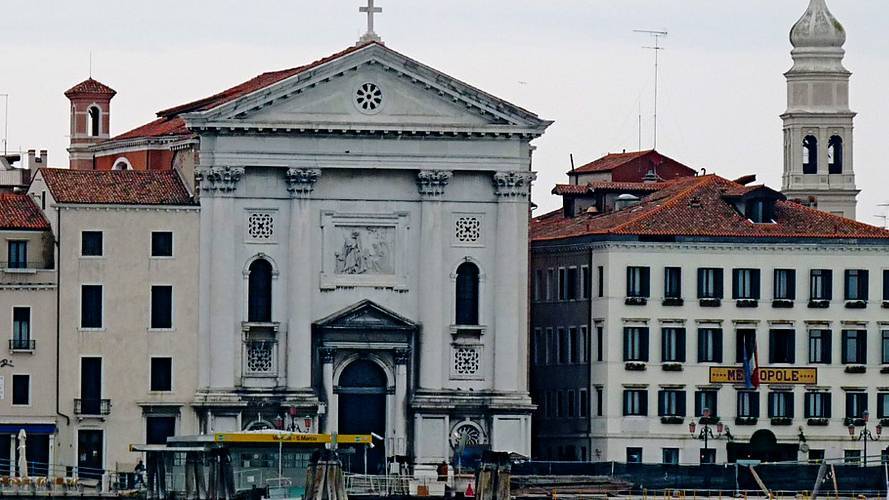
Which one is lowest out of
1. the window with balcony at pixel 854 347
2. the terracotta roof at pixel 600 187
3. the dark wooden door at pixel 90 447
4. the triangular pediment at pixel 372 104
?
the dark wooden door at pixel 90 447

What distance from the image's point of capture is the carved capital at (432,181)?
120 meters

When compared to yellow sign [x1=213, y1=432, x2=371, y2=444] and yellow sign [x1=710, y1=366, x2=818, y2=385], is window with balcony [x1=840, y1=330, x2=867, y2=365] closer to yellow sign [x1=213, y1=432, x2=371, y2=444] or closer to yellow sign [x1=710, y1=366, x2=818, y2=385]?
yellow sign [x1=710, y1=366, x2=818, y2=385]

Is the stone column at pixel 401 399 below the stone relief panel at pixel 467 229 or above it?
below

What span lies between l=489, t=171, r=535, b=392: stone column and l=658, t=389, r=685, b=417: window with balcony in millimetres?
4648

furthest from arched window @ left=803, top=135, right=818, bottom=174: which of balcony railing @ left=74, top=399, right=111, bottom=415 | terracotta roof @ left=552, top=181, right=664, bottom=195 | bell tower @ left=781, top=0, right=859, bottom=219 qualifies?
balcony railing @ left=74, top=399, right=111, bottom=415

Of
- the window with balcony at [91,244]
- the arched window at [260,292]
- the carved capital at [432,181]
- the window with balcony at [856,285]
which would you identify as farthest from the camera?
the window with balcony at [856,285]

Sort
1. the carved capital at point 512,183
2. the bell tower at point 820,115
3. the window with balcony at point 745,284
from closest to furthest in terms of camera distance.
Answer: the carved capital at point 512,183, the window with balcony at point 745,284, the bell tower at point 820,115

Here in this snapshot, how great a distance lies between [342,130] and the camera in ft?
392

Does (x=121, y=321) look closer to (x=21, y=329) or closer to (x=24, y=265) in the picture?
(x=21, y=329)

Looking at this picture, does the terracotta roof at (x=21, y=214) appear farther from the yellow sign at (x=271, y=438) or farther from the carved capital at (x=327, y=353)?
the yellow sign at (x=271, y=438)

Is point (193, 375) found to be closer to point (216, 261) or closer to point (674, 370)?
point (216, 261)

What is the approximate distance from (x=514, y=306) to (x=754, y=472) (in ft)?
32.7

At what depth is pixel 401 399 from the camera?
12012cm

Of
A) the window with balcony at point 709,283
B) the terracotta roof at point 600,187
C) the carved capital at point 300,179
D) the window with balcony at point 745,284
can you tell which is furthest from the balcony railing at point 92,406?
the terracotta roof at point 600,187
